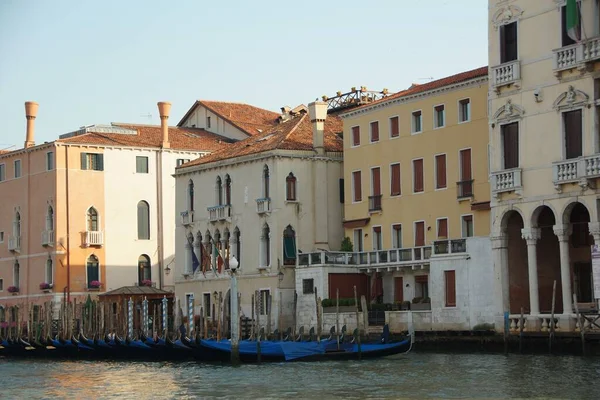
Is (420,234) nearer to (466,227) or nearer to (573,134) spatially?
(466,227)

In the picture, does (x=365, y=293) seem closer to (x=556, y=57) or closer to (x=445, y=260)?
(x=445, y=260)

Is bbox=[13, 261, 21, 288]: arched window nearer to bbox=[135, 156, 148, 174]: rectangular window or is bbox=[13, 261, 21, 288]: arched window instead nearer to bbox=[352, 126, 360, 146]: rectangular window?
bbox=[135, 156, 148, 174]: rectangular window

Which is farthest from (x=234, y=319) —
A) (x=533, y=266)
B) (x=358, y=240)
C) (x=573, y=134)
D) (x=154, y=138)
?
(x=154, y=138)

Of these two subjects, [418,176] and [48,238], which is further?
[48,238]

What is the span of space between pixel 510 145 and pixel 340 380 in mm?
10109

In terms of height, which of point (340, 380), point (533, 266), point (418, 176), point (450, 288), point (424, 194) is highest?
point (418, 176)

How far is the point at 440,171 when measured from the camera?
4547 cm

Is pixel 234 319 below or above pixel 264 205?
below

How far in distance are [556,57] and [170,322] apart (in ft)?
72.8

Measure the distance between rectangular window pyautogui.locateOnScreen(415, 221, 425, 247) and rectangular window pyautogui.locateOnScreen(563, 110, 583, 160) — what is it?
906cm

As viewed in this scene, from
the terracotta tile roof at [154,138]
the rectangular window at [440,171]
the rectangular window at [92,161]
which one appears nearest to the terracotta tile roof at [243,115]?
the terracotta tile roof at [154,138]

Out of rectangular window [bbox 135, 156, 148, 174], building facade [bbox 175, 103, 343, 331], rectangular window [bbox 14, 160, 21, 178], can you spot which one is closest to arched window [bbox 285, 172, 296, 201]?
building facade [bbox 175, 103, 343, 331]

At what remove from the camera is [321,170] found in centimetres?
5066

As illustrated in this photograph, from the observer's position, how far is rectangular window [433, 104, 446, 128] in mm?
45281
